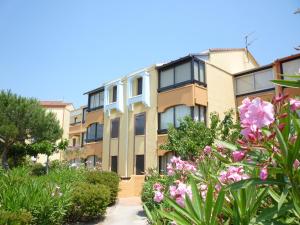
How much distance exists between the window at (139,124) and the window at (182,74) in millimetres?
3397

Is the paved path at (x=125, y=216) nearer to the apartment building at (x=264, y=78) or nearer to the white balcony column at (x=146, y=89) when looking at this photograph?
the white balcony column at (x=146, y=89)

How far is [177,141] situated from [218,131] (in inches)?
110

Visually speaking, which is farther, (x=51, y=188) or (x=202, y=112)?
(x=202, y=112)

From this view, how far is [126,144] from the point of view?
29719mm

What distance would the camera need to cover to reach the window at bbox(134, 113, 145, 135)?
28.7 meters

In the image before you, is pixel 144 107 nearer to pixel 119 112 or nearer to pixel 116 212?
pixel 119 112

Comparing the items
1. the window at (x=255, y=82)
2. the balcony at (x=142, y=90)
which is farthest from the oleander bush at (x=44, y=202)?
the window at (x=255, y=82)

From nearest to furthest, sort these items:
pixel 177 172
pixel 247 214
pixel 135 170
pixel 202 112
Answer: pixel 247 214 → pixel 177 172 → pixel 202 112 → pixel 135 170

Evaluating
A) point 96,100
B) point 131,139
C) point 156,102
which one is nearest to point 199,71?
point 156,102

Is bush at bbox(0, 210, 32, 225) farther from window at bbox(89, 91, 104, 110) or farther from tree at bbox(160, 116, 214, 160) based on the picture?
window at bbox(89, 91, 104, 110)

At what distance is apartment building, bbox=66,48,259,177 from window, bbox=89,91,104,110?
0.97 metres

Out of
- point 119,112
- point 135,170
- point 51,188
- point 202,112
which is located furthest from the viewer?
point 119,112

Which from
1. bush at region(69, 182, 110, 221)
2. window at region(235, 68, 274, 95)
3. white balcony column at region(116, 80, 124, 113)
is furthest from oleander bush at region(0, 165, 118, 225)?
window at region(235, 68, 274, 95)

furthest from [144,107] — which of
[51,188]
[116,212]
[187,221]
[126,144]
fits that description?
[187,221]
